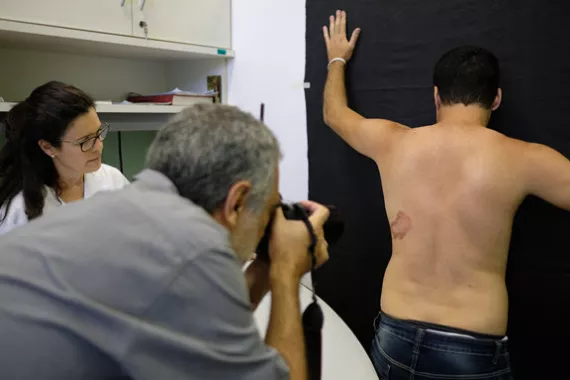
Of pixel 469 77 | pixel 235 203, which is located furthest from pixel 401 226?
pixel 235 203

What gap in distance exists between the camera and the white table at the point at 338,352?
50.0 inches

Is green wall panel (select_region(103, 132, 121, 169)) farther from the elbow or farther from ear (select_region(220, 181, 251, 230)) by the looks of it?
ear (select_region(220, 181, 251, 230))

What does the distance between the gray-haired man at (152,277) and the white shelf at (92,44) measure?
1003 mm

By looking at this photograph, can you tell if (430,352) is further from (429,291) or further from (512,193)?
(512,193)

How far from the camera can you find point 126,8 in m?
1.75

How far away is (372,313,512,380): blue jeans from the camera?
1.28 meters

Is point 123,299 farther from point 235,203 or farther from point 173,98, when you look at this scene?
point 173,98

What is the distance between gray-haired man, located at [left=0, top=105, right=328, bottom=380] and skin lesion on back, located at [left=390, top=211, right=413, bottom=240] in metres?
0.72

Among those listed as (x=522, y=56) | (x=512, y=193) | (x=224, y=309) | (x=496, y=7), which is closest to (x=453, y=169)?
(x=512, y=193)

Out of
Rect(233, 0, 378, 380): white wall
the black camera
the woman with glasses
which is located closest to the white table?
the black camera

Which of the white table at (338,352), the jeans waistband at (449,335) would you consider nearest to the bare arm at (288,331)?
the white table at (338,352)

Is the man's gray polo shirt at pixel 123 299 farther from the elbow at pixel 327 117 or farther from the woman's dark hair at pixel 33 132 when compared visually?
the elbow at pixel 327 117

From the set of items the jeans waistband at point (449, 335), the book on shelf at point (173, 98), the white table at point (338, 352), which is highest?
the book on shelf at point (173, 98)

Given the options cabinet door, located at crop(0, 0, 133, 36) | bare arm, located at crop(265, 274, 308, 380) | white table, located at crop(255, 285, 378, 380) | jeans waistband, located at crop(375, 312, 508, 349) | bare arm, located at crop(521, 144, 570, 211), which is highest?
cabinet door, located at crop(0, 0, 133, 36)
